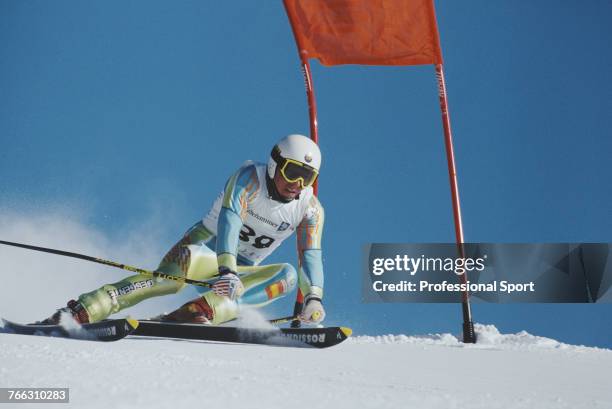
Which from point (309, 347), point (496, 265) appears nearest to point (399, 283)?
point (496, 265)

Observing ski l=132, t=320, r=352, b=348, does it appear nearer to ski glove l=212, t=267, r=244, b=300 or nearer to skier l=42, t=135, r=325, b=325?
skier l=42, t=135, r=325, b=325

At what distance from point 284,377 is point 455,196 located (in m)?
5.95

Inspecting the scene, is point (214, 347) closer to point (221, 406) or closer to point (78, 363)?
point (78, 363)

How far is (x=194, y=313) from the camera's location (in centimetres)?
691

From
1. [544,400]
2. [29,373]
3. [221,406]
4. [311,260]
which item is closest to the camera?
Answer: [221,406]

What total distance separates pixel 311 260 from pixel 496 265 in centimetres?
444

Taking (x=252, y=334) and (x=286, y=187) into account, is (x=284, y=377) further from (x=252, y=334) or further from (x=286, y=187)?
(x=286, y=187)

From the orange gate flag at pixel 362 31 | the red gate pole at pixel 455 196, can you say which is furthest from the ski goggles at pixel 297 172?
the orange gate flag at pixel 362 31

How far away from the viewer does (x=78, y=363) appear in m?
4.20

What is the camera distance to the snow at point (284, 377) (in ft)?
11.1

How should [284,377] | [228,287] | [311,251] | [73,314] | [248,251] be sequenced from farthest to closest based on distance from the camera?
1. [248,251]
2. [311,251]
3. [73,314]
4. [228,287]
5. [284,377]

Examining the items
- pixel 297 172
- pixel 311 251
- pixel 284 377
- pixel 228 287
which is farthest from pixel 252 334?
pixel 284 377

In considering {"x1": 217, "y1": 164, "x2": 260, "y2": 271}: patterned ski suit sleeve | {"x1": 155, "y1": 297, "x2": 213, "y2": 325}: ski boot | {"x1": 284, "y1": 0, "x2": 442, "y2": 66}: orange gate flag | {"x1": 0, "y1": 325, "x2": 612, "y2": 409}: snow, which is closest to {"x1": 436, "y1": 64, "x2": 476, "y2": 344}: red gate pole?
{"x1": 284, "y1": 0, "x2": 442, "y2": 66}: orange gate flag

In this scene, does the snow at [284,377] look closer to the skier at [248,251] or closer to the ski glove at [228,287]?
the ski glove at [228,287]
